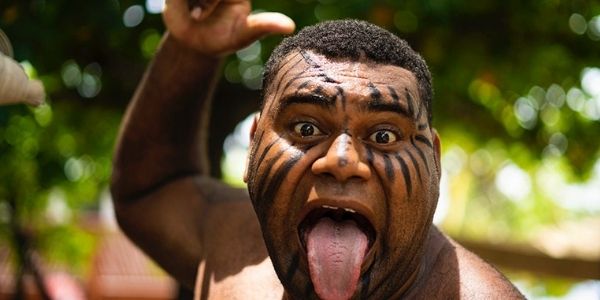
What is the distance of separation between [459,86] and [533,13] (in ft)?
1.86

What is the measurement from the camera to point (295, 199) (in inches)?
86.8

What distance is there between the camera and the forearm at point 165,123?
303 cm

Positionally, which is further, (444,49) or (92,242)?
(92,242)

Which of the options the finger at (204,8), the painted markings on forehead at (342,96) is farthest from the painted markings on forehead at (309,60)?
the finger at (204,8)

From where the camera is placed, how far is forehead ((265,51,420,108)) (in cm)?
223

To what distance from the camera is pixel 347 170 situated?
2115 millimetres

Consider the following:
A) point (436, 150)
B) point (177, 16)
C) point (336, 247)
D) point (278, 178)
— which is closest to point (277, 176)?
point (278, 178)

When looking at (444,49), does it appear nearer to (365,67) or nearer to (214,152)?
(214,152)

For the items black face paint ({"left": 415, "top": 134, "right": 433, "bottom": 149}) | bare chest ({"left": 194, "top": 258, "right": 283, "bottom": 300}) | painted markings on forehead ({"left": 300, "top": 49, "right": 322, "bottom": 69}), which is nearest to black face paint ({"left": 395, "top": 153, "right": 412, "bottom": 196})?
black face paint ({"left": 415, "top": 134, "right": 433, "bottom": 149})

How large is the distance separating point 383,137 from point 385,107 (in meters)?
0.07

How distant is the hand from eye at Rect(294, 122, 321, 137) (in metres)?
0.56

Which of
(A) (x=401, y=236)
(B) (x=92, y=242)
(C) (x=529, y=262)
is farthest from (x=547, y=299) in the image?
(A) (x=401, y=236)

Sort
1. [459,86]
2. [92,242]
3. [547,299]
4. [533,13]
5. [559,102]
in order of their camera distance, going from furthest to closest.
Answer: [547,299], [92,242], [559,102], [459,86], [533,13]

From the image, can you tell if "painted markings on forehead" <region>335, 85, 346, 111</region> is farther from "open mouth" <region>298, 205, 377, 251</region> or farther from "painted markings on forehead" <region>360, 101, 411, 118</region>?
"open mouth" <region>298, 205, 377, 251</region>
